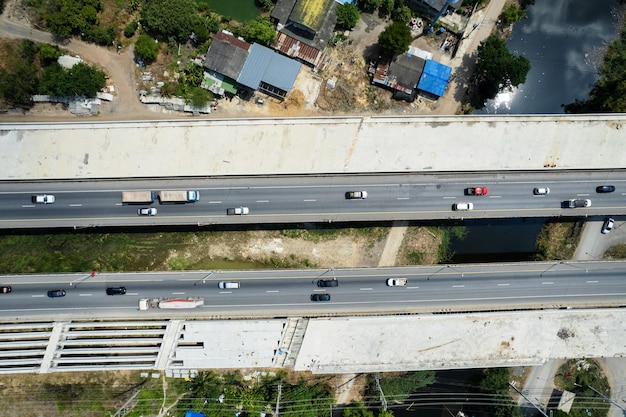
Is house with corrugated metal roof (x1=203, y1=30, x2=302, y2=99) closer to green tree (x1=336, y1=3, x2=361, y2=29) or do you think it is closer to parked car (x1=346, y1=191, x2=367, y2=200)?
→ green tree (x1=336, y1=3, x2=361, y2=29)

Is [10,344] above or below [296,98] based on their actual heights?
below

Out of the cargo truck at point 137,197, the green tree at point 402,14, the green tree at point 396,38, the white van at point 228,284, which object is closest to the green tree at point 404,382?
the white van at point 228,284

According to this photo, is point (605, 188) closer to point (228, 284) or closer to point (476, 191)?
point (476, 191)

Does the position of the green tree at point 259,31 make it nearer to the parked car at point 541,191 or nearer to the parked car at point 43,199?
the parked car at point 43,199

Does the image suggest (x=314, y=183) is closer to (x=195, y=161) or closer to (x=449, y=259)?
(x=195, y=161)

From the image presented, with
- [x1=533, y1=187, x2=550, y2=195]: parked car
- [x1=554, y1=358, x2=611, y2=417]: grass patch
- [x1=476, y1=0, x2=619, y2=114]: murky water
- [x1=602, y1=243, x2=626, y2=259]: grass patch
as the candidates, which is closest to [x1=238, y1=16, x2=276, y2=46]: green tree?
[x1=476, y1=0, x2=619, y2=114]: murky water

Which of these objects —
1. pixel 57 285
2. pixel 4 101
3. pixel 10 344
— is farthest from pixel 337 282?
pixel 4 101
